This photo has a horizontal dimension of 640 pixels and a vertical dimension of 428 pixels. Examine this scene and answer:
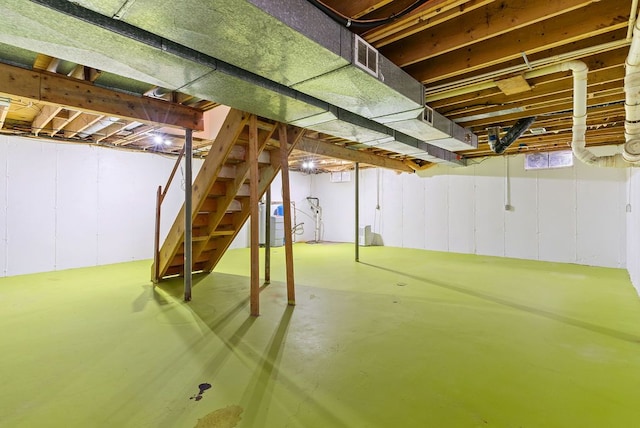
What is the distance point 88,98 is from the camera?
3023mm

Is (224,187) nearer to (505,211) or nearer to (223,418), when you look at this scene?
(223,418)

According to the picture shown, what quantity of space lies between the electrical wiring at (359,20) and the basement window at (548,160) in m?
6.03

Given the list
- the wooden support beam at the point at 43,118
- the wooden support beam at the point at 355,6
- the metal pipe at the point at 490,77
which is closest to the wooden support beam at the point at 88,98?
the wooden support beam at the point at 43,118

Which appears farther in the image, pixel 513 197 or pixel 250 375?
pixel 513 197

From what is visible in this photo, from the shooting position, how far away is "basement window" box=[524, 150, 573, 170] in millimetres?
6148

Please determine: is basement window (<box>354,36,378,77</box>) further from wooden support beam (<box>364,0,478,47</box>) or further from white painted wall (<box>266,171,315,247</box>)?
white painted wall (<box>266,171,315,247</box>)

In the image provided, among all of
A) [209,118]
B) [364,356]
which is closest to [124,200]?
[209,118]

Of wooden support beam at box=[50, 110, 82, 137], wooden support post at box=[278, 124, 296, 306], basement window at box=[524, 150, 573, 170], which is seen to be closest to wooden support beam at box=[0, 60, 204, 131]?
wooden support post at box=[278, 124, 296, 306]

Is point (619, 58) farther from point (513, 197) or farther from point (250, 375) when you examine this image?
point (513, 197)

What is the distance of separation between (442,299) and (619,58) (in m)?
2.79

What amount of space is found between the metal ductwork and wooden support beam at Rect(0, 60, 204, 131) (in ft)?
4.56

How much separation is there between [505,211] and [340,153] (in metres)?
4.16

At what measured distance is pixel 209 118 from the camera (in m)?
4.72

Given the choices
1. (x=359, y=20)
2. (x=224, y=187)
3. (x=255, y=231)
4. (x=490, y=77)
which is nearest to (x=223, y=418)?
(x=255, y=231)
